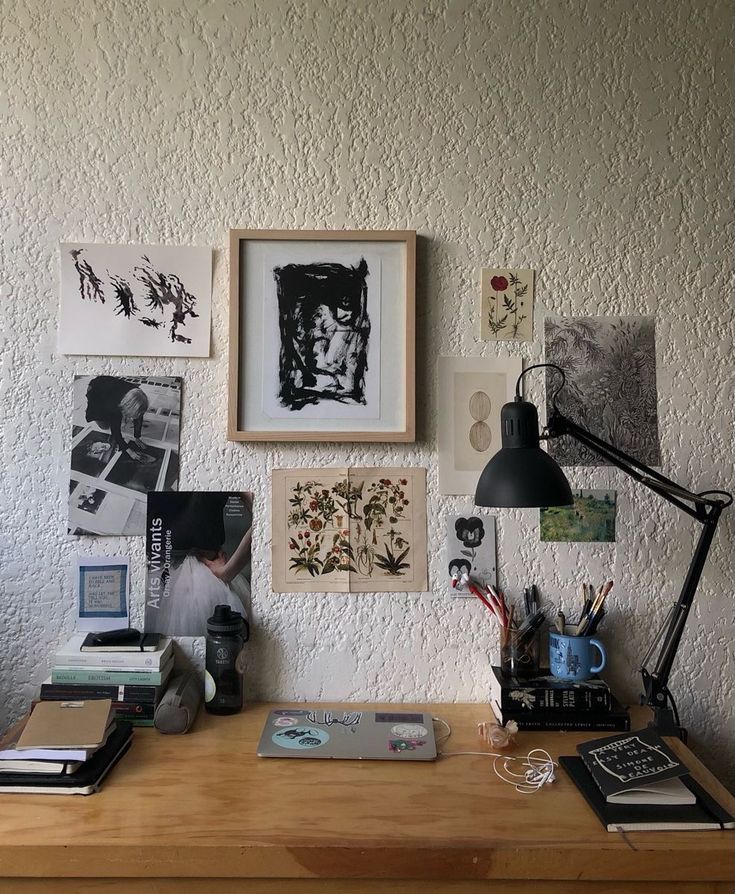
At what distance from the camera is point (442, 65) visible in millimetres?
1260

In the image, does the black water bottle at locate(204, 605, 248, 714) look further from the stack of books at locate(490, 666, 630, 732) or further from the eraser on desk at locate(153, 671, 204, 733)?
the stack of books at locate(490, 666, 630, 732)

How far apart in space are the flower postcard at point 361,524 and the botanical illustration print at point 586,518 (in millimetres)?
253

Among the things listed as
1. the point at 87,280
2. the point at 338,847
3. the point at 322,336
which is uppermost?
the point at 87,280

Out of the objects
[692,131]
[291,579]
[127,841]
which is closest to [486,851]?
[127,841]

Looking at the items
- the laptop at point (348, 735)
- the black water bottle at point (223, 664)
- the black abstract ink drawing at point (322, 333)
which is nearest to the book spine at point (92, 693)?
the black water bottle at point (223, 664)

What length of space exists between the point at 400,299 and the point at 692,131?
2.08 feet

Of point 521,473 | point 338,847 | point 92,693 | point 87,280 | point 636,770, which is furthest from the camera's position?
point 87,280

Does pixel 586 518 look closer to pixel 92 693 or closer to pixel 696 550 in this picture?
pixel 696 550

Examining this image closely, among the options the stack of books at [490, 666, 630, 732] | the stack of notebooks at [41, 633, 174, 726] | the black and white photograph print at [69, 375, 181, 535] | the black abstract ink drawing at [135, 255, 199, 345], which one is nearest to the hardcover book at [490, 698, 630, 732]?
the stack of books at [490, 666, 630, 732]

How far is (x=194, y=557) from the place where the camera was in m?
1.26

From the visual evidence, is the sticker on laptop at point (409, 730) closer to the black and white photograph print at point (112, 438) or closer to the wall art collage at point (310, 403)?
the wall art collage at point (310, 403)

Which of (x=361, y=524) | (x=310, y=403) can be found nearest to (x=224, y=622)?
(x=361, y=524)

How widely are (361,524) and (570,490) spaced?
0.39 metres

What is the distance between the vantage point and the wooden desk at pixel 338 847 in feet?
2.68
